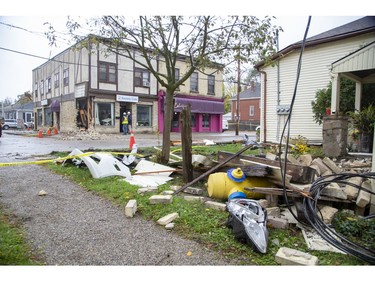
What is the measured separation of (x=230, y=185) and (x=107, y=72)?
22527 millimetres

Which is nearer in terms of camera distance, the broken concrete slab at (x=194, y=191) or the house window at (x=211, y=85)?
the broken concrete slab at (x=194, y=191)

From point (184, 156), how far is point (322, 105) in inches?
341

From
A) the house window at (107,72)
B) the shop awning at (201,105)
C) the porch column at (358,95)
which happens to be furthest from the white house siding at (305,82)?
the house window at (107,72)

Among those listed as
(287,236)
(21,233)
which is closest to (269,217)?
(287,236)

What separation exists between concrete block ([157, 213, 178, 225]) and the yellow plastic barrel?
0.99 meters

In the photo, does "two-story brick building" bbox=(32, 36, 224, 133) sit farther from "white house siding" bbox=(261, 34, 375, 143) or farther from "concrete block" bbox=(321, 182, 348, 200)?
"concrete block" bbox=(321, 182, 348, 200)

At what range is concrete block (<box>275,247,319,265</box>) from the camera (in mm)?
2318

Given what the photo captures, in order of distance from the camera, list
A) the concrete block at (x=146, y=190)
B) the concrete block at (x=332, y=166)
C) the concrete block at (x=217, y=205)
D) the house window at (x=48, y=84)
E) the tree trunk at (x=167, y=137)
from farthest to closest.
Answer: the house window at (x=48, y=84), the tree trunk at (x=167, y=137), the concrete block at (x=332, y=166), the concrete block at (x=146, y=190), the concrete block at (x=217, y=205)

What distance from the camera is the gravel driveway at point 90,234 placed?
2.48m

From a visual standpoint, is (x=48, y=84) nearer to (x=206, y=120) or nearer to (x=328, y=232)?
(x=206, y=120)

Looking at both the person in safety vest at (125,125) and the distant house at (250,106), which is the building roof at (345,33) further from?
the distant house at (250,106)

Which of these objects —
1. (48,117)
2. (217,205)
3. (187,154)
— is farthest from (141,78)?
(217,205)

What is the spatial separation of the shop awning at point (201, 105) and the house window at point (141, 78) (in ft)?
11.3

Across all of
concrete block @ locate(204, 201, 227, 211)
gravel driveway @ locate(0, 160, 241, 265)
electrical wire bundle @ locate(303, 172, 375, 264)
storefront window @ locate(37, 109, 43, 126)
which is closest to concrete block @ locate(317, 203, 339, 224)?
electrical wire bundle @ locate(303, 172, 375, 264)
